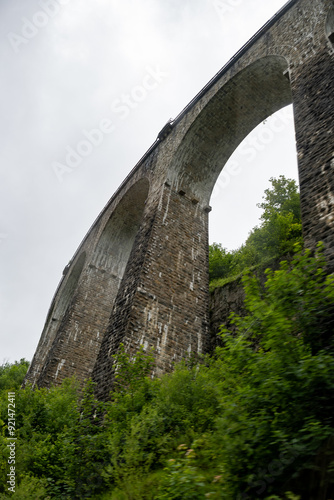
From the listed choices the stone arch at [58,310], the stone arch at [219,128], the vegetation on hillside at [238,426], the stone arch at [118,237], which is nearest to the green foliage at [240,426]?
the vegetation on hillside at [238,426]

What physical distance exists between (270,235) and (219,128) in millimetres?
5089

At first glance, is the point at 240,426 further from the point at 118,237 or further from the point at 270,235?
the point at 118,237

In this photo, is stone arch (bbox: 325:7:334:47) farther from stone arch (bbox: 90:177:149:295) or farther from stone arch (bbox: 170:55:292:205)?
stone arch (bbox: 90:177:149:295)

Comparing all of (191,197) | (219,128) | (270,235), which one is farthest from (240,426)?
(270,235)

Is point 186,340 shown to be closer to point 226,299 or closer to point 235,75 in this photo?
point 226,299

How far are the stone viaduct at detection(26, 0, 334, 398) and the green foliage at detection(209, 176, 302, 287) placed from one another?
9.83 ft

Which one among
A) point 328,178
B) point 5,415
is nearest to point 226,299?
point 328,178

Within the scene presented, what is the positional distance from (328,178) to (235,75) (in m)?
6.39

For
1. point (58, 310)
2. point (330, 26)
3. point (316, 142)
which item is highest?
point (330, 26)

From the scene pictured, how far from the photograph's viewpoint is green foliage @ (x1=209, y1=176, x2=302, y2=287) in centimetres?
1480

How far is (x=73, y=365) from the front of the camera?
13.2 meters

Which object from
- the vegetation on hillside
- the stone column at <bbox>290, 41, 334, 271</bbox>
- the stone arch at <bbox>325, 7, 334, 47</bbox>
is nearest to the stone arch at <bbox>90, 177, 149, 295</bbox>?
the stone column at <bbox>290, 41, 334, 271</bbox>

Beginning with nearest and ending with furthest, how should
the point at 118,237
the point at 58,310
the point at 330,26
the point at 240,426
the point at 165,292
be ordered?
the point at 240,426 < the point at 330,26 < the point at 165,292 < the point at 118,237 < the point at 58,310

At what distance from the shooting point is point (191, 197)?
12.2 metres
